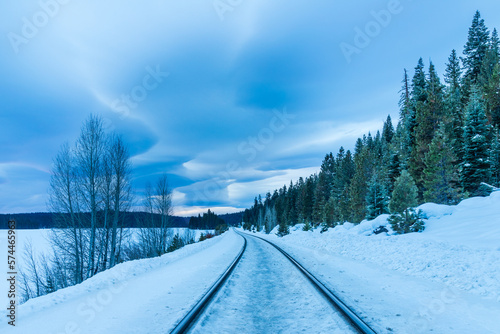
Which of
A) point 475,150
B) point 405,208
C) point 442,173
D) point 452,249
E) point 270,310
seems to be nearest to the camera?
point 270,310

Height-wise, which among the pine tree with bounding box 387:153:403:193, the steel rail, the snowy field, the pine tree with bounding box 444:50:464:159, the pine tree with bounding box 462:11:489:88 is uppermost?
the pine tree with bounding box 462:11:489:88

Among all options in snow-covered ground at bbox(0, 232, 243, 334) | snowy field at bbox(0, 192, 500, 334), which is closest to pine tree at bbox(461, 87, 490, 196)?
snowy field at bbox(0, 192, 500, 334)

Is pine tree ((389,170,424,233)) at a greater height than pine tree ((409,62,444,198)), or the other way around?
pine tree ((409,62,444,198))

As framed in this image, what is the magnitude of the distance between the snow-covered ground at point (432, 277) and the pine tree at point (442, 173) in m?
7.34

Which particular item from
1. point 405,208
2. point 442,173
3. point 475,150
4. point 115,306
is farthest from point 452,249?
point 475,150

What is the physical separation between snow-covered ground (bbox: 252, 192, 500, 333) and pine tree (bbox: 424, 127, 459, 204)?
24.1 feet

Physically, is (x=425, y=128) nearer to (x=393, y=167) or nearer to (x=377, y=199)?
(x=393, y=167)

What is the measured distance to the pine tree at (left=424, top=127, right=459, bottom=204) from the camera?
21714 mm

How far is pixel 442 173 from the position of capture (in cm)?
2217

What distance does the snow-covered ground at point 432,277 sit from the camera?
4.83 metres

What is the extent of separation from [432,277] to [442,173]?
18372 millimetres

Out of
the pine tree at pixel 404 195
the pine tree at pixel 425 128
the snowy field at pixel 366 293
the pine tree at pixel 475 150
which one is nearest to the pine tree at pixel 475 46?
the pine tree at pixel 425 128

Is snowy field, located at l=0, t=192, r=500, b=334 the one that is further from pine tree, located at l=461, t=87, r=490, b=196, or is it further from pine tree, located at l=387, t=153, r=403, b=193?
pine tree, located at l=387, t=153, r=403, b=193

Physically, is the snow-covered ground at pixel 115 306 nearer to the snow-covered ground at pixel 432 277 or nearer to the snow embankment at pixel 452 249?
the snow-covered ground at pixel 432 277
